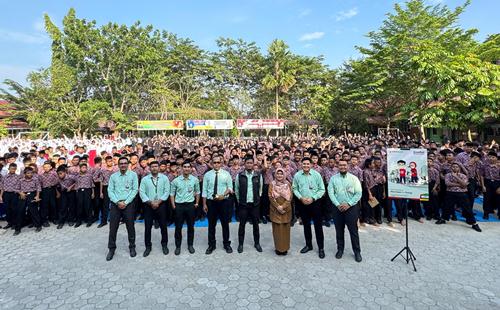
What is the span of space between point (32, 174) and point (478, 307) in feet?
26.1

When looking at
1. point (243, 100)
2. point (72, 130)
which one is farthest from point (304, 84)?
point (72, 130)

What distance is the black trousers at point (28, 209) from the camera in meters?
6.05

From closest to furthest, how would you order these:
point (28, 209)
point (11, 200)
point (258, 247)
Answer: point (258, 247), point (11, 200), point (28, 209)

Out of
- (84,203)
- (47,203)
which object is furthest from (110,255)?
(47,203)

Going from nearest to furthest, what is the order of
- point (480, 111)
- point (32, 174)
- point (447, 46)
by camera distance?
point (32, 174) → point (480, 111) → point (447, 46)

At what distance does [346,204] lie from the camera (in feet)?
14.9

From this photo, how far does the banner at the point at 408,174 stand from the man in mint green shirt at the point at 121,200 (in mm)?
4260

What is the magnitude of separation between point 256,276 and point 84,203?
15.0 ft

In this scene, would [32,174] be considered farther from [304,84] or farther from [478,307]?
[304,84]

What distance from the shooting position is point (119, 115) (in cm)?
2723

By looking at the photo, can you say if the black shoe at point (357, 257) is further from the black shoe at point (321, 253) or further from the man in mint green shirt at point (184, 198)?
the man in mint green shirt at point (184, 198)

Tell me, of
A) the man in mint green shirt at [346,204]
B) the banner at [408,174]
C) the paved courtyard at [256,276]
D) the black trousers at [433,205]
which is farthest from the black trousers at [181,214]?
the black trousers at [433,205]

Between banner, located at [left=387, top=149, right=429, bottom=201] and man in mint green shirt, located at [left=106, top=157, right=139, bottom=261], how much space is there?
4260mm

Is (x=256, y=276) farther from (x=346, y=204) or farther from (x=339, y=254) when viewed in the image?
(x=346, y=204)
